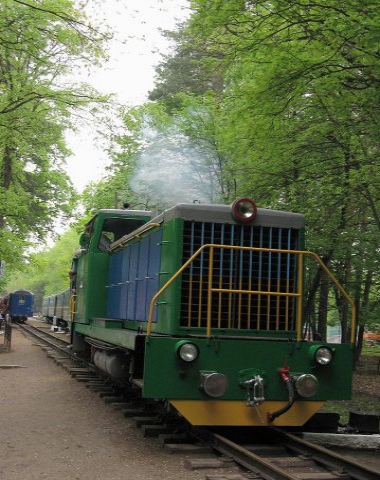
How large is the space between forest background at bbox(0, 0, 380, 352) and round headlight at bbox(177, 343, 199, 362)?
410cm

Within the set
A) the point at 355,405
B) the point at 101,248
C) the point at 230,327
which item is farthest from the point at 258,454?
the point at 101,248

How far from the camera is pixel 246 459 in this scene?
526 centimetres

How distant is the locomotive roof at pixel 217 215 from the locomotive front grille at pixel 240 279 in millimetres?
61

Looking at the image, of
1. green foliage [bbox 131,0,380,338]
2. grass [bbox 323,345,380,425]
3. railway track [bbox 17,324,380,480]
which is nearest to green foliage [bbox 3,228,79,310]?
green foliage [bbox 131,0,380,338]

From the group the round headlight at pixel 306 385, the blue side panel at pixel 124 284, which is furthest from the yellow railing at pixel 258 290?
the blue side panel at pixel 124 284

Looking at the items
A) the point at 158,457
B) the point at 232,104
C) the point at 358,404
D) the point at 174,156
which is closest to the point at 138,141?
the point at 174,156

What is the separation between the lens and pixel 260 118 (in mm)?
9523

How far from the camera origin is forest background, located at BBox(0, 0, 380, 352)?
8320 millimetres

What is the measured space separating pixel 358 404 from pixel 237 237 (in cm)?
534

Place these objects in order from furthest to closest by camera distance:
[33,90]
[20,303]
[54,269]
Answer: [54,269], [20,303], [33,90]

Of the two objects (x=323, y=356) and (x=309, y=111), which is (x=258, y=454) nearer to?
(x=323, y=356)

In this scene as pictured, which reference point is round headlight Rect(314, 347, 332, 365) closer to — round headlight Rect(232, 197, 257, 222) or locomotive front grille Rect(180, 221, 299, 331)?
locomotive front grille Rect(180, 221, 299, 331)

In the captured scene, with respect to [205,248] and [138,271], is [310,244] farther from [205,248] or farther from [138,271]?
[205,248]

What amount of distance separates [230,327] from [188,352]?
793mm
